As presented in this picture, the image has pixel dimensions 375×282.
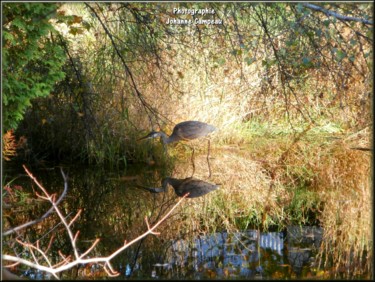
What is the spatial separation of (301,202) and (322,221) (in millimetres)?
698

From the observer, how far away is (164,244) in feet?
12.0

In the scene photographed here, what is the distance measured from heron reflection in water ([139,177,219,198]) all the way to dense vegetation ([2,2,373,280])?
0.19 m

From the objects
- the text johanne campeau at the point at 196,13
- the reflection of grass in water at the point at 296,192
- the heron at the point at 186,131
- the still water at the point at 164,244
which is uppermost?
the text johanne campeau at the point at 196,13

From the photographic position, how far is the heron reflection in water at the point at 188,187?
17.5 ft

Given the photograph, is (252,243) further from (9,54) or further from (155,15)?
(155,15)

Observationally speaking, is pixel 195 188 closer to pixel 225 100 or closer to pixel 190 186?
pixel 190 186

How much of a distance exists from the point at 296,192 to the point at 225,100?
2.68m

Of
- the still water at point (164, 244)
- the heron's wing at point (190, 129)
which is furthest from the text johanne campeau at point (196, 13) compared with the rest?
the still water at point (164, 244)

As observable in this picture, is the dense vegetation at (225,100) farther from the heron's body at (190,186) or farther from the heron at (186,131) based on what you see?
the heron at (186,131)

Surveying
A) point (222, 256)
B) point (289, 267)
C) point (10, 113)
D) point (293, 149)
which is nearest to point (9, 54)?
point (10, 113)

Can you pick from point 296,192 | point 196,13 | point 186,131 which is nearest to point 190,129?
point 186,131

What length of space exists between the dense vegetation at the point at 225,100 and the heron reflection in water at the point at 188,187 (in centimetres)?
19

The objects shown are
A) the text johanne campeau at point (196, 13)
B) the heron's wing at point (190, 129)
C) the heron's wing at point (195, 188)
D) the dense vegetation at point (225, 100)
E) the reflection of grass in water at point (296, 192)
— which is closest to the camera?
the reflection of grass in water at point (296, 192)

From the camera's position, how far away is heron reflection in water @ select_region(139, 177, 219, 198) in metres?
5.32
